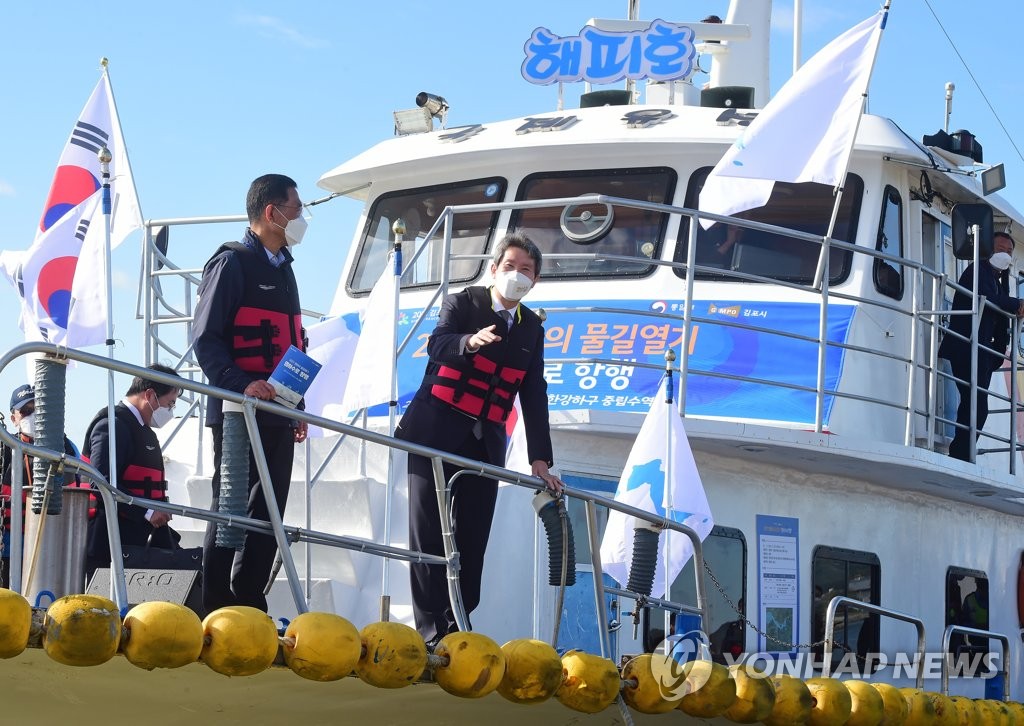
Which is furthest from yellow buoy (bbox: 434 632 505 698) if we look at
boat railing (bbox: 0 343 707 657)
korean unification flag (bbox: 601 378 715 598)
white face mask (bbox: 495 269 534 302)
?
korean unification flag (bbox: 601 378 715 598)

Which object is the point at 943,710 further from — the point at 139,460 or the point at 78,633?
the point at 78,633

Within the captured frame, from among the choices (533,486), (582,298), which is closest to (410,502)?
(533,486)

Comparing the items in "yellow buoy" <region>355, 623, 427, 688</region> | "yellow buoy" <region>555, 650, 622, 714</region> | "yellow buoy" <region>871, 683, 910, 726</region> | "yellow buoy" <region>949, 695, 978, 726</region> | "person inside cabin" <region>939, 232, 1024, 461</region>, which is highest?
"person inside cabin" <region>939, 232, 1024, 461</region>

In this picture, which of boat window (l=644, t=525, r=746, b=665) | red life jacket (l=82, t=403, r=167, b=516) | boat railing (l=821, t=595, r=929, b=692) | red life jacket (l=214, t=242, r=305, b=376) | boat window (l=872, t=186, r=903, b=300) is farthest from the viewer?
boat window (l=872, t=186, r=903, b=300)

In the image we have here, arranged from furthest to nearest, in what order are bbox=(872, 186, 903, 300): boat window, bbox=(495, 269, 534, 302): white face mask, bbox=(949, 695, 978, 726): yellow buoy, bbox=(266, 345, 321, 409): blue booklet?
bbox=(872, 186, 903, 300): boat window, bbox=(949, 695, 978, 726): yellow buoy, bbox=(495, 269, 534, 302): white face mask, bbox=(266, 345, 321, 409): blue booklet

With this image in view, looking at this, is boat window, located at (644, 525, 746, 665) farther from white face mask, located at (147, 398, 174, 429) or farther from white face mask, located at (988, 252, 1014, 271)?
white face mask, located at (988, 252, 1014, 271)

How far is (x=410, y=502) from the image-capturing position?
541 cm

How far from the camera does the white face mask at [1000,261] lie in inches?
352

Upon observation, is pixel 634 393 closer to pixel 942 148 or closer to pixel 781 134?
pixel 781 134

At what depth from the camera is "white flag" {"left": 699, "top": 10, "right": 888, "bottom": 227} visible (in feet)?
23.4

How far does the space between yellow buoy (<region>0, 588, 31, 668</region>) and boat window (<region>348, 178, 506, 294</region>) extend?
500 cm

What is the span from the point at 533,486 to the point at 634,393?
7.65 ft

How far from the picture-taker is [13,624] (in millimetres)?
3654

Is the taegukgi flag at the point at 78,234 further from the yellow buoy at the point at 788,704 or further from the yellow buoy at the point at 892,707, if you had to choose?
the yellow buoy at the point at 892,707
